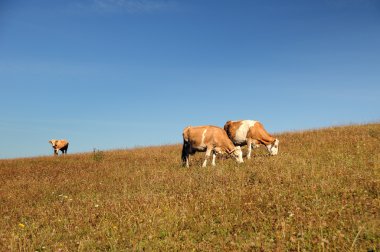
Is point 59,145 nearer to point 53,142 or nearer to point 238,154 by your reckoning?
point 53,142

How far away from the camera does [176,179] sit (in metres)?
11.1

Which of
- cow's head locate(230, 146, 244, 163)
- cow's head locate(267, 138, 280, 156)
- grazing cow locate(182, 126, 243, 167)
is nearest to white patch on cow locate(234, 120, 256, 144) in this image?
cow's head locate(267, 138, 280, 156)

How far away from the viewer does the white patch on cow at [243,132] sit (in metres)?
18.7

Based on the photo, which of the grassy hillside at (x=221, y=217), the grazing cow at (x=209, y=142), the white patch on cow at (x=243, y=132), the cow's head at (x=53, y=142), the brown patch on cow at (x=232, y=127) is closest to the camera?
the grassy hillside at (x=221, y=217)

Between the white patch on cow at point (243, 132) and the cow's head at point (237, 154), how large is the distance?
258 cm

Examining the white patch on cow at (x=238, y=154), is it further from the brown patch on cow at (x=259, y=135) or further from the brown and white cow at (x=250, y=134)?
the brown patch on cow at (x=259, y=135)

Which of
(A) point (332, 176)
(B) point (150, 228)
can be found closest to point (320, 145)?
(A) point (332, 176)

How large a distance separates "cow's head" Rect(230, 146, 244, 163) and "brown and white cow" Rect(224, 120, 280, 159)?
187cm

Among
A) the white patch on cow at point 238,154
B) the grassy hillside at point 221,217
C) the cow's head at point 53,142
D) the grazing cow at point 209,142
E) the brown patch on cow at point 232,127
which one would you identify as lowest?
the grassy hillside at point 221,217

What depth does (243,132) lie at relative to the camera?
1873 centimetres

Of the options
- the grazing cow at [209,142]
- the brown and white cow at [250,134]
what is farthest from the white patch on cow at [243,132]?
the grazing cow at [209,142]

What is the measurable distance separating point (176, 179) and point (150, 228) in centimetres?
472

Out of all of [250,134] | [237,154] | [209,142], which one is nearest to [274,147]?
[250,134]

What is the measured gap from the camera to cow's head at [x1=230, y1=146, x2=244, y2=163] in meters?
15.0
